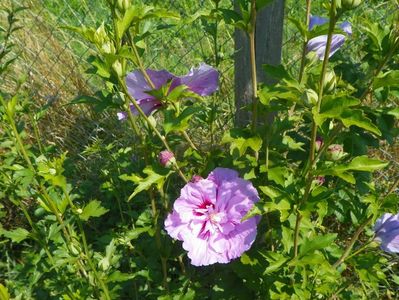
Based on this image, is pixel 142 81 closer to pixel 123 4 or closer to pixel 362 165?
pixel 123 4

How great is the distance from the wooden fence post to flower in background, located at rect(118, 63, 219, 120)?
0.52 ft

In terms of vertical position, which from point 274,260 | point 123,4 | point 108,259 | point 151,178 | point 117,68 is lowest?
point 274,260

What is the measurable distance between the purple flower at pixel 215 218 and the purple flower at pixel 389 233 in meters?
0.39

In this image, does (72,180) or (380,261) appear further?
(72,180)

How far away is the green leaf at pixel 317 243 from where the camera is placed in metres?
1.35

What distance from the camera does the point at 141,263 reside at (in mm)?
1735

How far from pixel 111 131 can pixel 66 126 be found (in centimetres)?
29

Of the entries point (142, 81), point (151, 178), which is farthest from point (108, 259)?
point (142, 81)

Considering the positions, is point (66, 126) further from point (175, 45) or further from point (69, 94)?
point (175, 45)

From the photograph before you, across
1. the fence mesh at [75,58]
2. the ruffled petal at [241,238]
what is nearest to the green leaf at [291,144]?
the ruffled petal at [241,238]

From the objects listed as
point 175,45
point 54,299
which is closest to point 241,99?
point 54,299

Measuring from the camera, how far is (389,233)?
1.52 metres

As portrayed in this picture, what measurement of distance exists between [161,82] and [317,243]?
0.61 metres

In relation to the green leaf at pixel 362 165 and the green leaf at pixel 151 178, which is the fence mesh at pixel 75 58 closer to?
the green leaf at pixel 151 178
